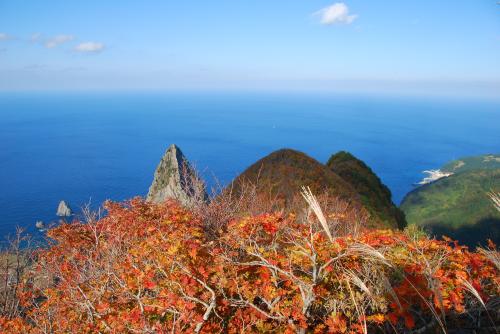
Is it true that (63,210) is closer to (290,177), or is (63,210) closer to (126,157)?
(126,157)

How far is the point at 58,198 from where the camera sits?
290ft

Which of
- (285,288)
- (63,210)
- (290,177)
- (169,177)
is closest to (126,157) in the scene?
(63,210)

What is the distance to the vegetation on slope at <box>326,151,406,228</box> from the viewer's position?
1035 inches

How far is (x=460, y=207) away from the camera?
77688 mm

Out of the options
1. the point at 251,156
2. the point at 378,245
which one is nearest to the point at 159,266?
the point at 378,245

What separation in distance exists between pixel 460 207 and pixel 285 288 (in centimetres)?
8837

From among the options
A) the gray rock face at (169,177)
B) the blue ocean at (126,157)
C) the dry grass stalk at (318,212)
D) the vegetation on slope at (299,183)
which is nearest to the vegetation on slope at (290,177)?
the vegetation on slope at (299,183)

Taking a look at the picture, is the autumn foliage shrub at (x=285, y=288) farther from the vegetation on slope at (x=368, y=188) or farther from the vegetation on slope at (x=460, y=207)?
the vegetation on slope at (x=460, y=207)

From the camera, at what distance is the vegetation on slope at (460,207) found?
65250 millimetres

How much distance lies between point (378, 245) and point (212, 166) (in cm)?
11594

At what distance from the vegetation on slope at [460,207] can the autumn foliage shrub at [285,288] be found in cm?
6274

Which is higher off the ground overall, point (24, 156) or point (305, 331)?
point (305, 331)

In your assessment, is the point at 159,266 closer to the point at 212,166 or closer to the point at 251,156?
the point at 212,166

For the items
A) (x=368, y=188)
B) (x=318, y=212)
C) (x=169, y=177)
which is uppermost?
(x=318, y=212)
